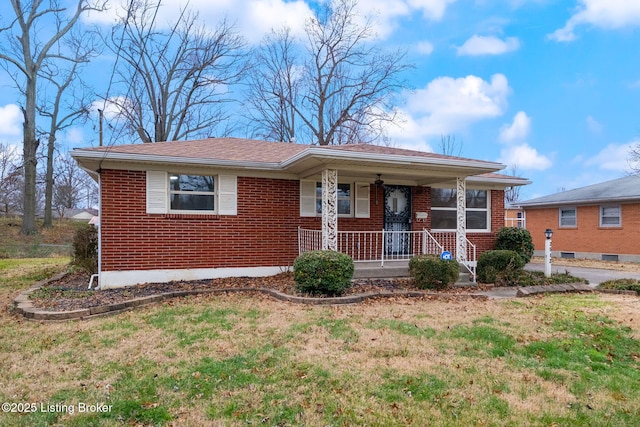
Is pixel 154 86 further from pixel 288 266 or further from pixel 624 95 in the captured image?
pixel 624 95

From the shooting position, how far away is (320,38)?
24.2 metres

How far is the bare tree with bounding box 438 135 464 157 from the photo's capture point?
88.6 feet

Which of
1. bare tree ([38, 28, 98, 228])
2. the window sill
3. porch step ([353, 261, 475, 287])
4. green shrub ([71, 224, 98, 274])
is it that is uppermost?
bare tree ([38, 28, 98, 228])

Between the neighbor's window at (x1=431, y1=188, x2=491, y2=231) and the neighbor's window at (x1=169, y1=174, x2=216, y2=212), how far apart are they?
618 cm

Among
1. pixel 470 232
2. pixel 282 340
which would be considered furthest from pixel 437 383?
pixel 470 232

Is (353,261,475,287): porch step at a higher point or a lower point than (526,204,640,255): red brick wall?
lower

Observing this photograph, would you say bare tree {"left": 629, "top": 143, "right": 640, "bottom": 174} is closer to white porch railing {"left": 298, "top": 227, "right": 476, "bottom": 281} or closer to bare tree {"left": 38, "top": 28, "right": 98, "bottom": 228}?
white porch railing {"left": 298, "top": 227, "right": 476, "bottom": 281}

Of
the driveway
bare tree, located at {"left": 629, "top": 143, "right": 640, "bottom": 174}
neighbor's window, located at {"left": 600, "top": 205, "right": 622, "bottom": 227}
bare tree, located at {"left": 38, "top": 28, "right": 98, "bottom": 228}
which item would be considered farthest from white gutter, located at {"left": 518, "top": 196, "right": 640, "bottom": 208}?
bare tree, located at {"left": 38, "top": 28, "right": 98, "bottom": 228}

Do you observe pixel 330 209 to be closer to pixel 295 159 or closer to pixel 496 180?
pixel 295 159

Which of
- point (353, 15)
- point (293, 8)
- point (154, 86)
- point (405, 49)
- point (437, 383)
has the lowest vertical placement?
point (437, 383)

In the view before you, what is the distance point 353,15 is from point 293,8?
58.9 ft

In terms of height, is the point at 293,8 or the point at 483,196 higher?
the point at 293,8

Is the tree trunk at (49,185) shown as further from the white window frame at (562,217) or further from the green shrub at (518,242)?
the white window frame at (562,217)

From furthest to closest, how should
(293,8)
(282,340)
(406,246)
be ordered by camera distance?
(406,246) < (293,8) < (282,340)
